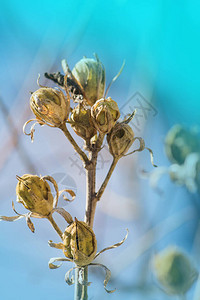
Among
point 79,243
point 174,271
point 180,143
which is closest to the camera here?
point 79,243

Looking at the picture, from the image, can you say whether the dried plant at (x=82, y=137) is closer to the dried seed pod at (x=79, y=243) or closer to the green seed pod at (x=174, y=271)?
the dried seed pod at (x=79, y=243)

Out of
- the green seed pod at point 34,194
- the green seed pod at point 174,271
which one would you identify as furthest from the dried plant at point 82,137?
the green seed pod at point 174,271

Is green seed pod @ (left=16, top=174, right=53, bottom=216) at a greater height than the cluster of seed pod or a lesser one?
lesser

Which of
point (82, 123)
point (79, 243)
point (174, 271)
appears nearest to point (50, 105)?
point (82, 123)

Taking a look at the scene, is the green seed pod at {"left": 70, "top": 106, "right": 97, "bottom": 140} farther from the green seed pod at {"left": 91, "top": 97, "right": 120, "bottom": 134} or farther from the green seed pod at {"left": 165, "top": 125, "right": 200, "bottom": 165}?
the green seed pod at {"left": 165, "top": 125, "right": 200, "bottom": 165}

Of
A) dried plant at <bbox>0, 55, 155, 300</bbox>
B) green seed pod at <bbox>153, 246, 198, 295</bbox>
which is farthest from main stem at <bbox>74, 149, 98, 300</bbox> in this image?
green seed pod at <bbox>153, 246, 198, 295</bbox>

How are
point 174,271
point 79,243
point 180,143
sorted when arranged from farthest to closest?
point 180,143, point 174,271, point 79,243

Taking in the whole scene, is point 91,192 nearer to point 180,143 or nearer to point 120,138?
point 120,138

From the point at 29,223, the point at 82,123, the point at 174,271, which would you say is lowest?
the point at 174,271
